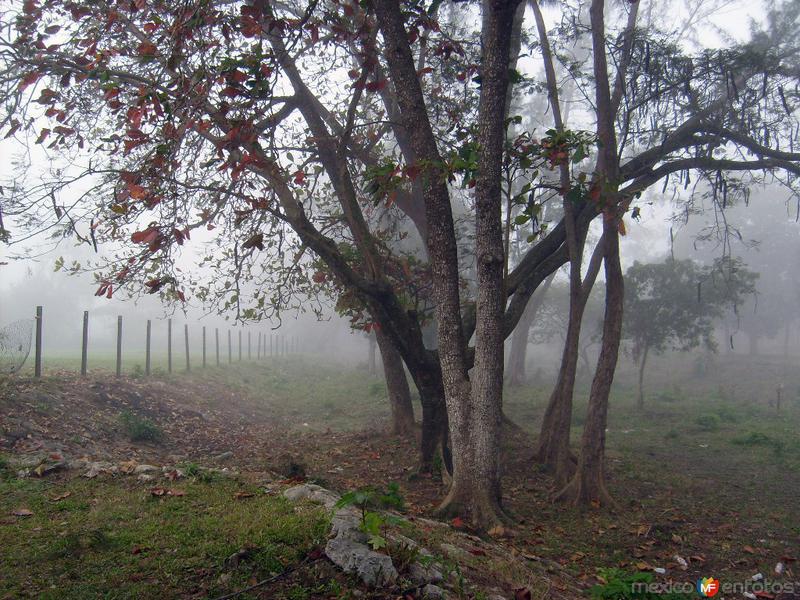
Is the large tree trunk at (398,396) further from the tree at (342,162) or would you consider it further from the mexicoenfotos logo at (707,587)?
the mexicoenfotos logo at (707,587)

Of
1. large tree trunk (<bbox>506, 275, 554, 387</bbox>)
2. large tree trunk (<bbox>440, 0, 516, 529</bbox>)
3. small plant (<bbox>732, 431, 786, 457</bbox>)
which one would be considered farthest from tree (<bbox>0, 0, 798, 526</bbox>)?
large tree trunk (<bbox>506, 275, 554, 387</bbox>)

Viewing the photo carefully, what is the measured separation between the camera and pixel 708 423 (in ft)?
56.1

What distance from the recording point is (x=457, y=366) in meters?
6.95

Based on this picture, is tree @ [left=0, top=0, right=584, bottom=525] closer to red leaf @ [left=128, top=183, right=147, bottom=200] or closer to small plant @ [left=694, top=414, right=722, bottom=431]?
red leaf @ [left=128, top=183, right=147, bottom=200]

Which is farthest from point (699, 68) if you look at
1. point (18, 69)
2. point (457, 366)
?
point (18, 69)

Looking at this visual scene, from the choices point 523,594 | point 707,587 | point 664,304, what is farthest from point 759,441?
point 523,594

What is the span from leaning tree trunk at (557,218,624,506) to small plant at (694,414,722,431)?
9.41m

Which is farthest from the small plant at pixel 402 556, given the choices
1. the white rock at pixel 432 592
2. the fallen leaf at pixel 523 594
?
the fallen leaf at pixel 523 594

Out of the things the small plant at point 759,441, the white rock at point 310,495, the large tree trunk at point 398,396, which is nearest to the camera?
the white rock at point 310,495

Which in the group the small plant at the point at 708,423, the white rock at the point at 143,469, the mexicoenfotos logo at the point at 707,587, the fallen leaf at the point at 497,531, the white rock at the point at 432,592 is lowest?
the small plant at the point at 708,423

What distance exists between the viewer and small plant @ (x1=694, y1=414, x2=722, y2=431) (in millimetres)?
16819

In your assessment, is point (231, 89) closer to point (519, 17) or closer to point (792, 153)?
point (519, 17)

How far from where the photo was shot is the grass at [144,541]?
389 cm

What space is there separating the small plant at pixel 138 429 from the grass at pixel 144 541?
501cm
